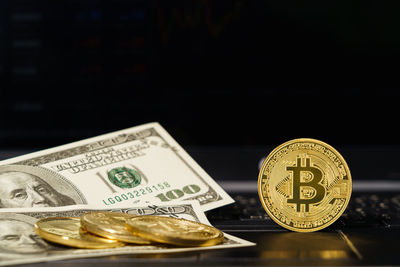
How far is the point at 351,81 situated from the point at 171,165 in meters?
0.58

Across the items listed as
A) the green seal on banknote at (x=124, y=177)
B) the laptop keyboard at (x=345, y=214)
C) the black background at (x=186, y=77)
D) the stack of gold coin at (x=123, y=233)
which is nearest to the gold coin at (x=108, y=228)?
the stack of gold coin at (x=123, y=233)

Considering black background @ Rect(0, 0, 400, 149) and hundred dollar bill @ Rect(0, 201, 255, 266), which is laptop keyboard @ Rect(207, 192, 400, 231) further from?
black background @ Rect(0, 0, 400, 149)

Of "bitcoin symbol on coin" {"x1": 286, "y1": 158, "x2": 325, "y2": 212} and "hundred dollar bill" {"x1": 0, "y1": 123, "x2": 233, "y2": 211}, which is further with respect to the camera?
"hundred dollar bill" {"x1": 0, "y1": 123, "x2": 233, "y2": 211}

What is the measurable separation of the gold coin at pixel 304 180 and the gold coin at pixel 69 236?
31cm

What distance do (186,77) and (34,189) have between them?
535 mm

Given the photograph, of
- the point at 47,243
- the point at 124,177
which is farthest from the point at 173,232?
the point at 124,177

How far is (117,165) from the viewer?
1.23 meters

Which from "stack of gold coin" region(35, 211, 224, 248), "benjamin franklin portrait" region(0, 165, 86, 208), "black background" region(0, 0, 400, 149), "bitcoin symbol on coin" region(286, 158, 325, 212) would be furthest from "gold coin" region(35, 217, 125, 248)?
"black background" region(0, 0, 400, 149)

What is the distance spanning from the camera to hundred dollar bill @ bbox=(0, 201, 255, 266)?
29.0 inches

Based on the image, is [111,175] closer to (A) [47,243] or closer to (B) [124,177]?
(B) [124,177]

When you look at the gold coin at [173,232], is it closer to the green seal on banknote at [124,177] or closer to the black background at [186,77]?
the green seal on banknote at [124,177]

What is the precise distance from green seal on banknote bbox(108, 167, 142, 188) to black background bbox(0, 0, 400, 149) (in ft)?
0.79

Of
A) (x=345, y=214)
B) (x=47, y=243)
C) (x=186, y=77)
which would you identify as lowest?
(x=47, y=243)

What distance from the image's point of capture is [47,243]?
2.65 ft
